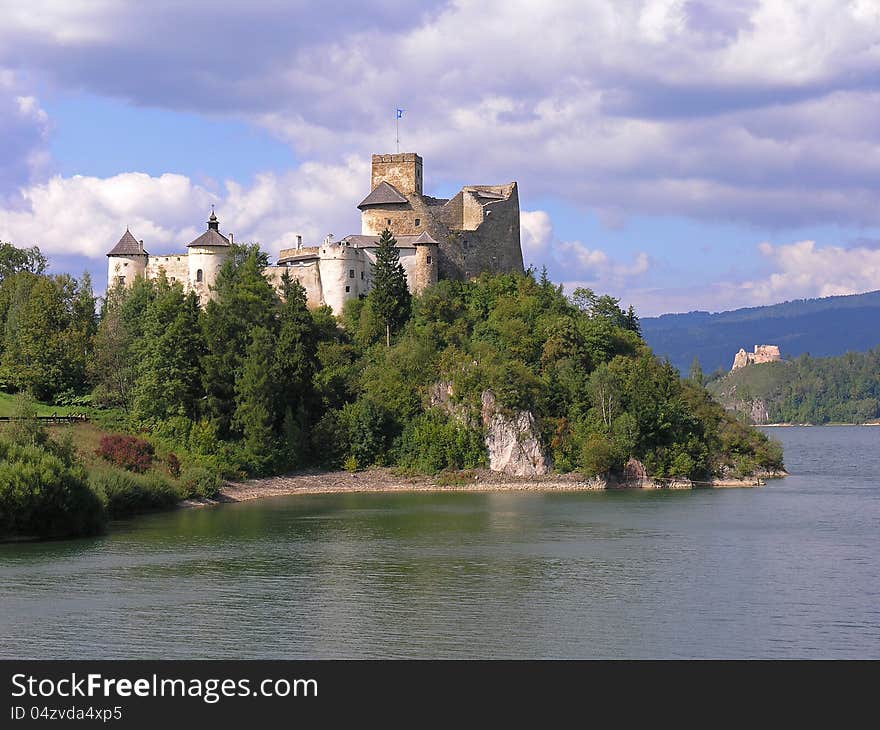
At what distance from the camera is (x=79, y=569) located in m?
35.9

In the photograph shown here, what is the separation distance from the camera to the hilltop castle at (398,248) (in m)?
72.4

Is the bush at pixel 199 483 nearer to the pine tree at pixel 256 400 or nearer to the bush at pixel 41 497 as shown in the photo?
the pine tree at pixel 256 400

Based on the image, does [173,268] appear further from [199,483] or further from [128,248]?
[199,483]

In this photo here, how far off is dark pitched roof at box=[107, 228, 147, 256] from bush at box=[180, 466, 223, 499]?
850 inches

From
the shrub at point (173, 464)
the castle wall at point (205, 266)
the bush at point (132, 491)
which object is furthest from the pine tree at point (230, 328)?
the bush at point (132, 491)

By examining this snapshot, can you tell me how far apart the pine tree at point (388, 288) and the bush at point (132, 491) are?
63.1 feet

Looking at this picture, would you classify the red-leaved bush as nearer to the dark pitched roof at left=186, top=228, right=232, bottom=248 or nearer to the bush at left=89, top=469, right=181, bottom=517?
the bush at left=89, top=469, right=181, bottom=517

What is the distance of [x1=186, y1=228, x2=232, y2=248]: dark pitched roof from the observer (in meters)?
73.1

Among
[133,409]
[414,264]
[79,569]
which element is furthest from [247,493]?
[79,569]

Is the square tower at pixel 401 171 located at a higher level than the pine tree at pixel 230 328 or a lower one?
higher

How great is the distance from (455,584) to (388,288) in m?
36.9

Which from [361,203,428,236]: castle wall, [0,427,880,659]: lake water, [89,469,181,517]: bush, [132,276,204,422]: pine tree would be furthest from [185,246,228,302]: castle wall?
[0,427,880,659]: lake water
